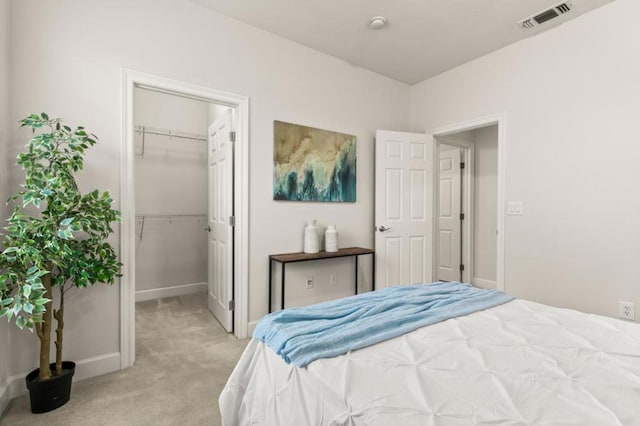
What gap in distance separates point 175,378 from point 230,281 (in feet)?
3.09

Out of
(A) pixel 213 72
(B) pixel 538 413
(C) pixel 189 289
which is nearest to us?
(B) pixel 538 413

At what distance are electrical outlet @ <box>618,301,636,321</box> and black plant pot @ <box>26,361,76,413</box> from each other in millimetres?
3901

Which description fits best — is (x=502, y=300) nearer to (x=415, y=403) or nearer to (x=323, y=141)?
(x=415, y=403)

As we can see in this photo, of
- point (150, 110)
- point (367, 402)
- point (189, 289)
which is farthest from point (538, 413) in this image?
point (150, 110)

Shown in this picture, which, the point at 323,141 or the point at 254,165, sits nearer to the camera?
the point at 254,165

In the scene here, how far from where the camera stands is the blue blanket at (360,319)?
1.21 m

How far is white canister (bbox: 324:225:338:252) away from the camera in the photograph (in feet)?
10.4

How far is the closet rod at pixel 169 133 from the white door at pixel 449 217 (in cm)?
357

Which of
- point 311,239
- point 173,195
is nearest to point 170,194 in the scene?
point 173,195

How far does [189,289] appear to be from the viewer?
4.27 meters

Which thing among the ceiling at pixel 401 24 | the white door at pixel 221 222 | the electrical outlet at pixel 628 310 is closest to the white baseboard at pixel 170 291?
the white door at pixel 221 222

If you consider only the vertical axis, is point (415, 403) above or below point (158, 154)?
below

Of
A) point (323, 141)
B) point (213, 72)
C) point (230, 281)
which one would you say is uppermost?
point (213, 72)

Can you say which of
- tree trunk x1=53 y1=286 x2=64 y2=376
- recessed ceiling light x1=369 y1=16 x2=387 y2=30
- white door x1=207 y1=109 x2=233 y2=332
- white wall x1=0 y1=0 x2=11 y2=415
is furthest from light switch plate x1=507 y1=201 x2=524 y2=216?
white wall x1=0 y1=0 x2=11 y2=415
